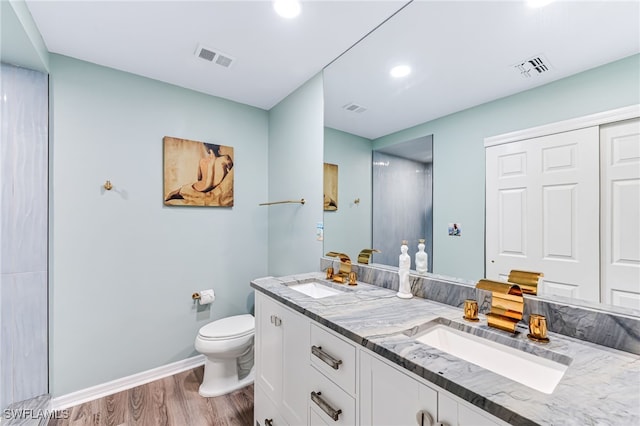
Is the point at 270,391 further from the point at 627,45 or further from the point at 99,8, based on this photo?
the point at 99,8

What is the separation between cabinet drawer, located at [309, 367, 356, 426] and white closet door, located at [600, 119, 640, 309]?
926 mm

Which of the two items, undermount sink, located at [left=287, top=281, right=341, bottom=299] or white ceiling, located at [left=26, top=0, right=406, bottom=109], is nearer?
white ceiling, located at [left=26, top=0, right=406, bottom=109]

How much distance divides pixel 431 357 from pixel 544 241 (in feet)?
2.02

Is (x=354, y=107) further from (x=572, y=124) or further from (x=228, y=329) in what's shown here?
(x=228, y=329)

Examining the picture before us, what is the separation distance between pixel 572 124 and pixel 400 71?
920mm

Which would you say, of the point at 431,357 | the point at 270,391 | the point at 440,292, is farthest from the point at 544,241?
the point at 270,391

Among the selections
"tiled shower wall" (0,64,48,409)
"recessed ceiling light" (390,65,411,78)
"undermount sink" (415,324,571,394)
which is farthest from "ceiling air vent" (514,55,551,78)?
"tiled shower wall" (0,64,48,409)

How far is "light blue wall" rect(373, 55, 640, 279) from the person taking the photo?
0.85 meters

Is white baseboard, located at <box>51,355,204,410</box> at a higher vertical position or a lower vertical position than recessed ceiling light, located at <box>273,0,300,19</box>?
lower

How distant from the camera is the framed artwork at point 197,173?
2229mm

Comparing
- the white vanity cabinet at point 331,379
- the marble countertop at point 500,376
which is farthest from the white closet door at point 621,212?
the white vanity cabinet at point 331,379

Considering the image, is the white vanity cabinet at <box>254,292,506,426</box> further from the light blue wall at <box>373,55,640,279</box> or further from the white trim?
the white trim

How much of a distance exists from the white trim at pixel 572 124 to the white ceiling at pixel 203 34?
0.95m

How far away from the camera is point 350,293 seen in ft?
4.93
